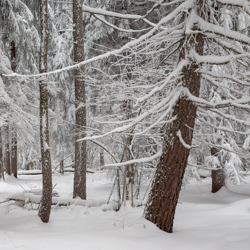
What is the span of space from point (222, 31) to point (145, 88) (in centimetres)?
154

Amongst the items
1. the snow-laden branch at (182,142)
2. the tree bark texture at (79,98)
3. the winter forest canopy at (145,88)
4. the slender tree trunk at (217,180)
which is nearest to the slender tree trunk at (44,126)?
the winter forest canopy at (145,88)

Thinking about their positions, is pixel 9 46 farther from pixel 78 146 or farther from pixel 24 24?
pixel 78 146

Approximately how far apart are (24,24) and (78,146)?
7559 mm

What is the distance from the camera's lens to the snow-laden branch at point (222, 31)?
3421 mm

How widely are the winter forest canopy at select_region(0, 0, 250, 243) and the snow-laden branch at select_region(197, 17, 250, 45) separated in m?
0.01

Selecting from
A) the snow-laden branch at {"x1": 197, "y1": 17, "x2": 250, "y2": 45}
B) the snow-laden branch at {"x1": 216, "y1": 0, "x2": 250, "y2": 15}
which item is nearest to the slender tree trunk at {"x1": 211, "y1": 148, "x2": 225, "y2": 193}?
the snow-laden branch at {"x1": 197, "y1": 17, "x2": 250, "y2": 45}

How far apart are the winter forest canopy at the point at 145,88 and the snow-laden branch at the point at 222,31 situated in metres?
0.01

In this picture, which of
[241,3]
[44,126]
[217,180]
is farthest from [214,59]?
[217,180]

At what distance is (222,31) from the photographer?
12.0ft

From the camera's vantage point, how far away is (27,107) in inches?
454

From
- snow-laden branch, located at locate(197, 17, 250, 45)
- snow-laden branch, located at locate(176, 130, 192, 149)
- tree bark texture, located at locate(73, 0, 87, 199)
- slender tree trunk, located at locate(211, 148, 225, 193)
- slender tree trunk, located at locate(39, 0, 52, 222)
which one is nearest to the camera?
snow-laden branch, located at locate(197, 17, 250, 45)

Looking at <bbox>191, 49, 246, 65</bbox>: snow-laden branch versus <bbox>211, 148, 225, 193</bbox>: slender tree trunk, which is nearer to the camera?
<bbox>191, 49, 246, 65</bbox>: snow-laden branch

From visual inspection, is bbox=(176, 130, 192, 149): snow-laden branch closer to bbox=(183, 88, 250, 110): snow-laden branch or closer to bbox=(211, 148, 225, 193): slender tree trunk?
bbox=(183, 88, 250, 110): snow-laden branch

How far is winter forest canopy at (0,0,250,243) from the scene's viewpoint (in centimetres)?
388
